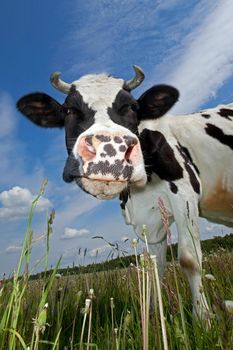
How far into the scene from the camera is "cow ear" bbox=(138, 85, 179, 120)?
6.66 metres

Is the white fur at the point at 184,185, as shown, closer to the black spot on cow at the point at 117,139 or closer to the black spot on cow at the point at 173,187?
the black spot on cow at the point at 173,187

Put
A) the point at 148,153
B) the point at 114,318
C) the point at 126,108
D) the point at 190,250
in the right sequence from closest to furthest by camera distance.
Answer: the point at 114,318 → the point at 190,250 → the point at 126,108 → the point at 148,153

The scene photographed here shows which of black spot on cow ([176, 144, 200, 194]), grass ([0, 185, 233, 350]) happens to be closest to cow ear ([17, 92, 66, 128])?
black spot on cow ([176, 144, 200, 194])

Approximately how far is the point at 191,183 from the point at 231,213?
1.24 m

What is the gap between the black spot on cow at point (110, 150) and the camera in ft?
14.3

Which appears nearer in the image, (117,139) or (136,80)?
(117,139)

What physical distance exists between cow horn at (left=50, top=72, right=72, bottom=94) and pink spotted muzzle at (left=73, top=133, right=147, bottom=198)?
2181 mm

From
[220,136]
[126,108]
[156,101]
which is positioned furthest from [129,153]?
[220,136]

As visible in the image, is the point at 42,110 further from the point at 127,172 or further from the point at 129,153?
the point at 127,172

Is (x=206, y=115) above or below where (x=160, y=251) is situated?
above

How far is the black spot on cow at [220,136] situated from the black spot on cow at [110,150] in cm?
336

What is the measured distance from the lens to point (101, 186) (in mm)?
4609

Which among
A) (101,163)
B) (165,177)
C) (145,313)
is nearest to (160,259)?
(165,177)

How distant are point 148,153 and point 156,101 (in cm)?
92
